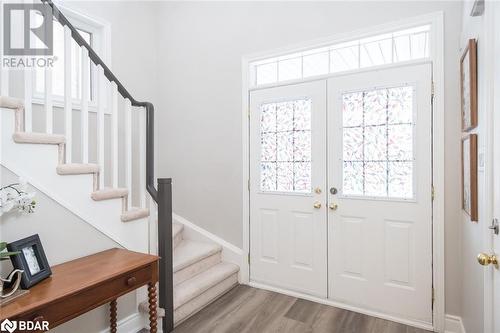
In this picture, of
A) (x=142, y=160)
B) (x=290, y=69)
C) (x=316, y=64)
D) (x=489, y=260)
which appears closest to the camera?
(x=489, y=260)

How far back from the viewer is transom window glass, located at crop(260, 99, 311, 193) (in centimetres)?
281

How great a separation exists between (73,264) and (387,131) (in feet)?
8.18

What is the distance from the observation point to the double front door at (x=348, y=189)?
7.63ft

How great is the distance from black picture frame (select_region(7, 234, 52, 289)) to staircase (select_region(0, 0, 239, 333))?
1.02 feet

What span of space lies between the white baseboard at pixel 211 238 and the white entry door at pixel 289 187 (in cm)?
19

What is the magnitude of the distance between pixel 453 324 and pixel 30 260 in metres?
2.86

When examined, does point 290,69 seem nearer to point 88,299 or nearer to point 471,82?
point 471,82

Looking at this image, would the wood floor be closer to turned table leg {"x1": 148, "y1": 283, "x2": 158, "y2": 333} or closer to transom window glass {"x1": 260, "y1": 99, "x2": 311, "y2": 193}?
turned table leg {"x1": 148, "y1": 283, "x2": 158, "y2": 333}

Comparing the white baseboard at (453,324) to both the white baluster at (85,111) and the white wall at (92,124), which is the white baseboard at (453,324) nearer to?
the white wall at (92,124)

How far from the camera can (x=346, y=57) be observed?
266 cm

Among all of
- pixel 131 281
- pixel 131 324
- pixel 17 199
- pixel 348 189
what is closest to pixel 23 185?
pixel 17 199

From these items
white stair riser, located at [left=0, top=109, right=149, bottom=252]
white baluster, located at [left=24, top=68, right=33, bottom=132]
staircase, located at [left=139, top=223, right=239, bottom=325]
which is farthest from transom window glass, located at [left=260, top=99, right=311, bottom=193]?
white baluster, located at [left=24, top=68, right=33, bottom=132]

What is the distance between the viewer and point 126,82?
3.40m

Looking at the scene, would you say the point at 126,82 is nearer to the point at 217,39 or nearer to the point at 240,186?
the point at 217,39
